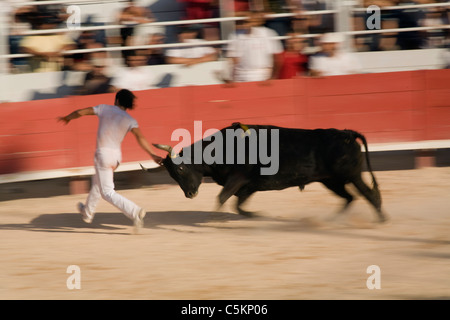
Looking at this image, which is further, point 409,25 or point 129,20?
point 409,25

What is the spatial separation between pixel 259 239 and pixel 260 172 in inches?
28.1

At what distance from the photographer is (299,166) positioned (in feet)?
23.9

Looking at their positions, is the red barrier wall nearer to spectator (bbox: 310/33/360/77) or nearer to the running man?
spectator (bbox: 310/33/360/77)

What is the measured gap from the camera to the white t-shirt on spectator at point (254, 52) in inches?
374

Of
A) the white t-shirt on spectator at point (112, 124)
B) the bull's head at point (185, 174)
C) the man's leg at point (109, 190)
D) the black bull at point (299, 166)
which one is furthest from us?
the bull's head at point (185, 174)

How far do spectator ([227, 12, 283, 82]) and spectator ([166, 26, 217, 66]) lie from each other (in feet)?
1.96

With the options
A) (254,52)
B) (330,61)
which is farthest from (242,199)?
(330,61)

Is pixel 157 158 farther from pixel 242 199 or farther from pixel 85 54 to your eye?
pixel 85 54

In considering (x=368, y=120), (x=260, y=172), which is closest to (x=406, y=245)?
(x=260, y=172)

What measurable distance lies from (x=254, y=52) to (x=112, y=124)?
10.1ft

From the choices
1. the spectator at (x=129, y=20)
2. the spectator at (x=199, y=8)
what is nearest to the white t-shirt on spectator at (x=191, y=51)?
the spectator at (x=199, y=8)

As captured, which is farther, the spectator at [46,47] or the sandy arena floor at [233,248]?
the spectator at [46,47]

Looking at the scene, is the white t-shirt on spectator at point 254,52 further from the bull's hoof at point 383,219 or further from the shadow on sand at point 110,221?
the bull's hoof at point 383,219

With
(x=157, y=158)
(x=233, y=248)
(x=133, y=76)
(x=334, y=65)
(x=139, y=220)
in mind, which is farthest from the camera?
(x=334, y=65)
